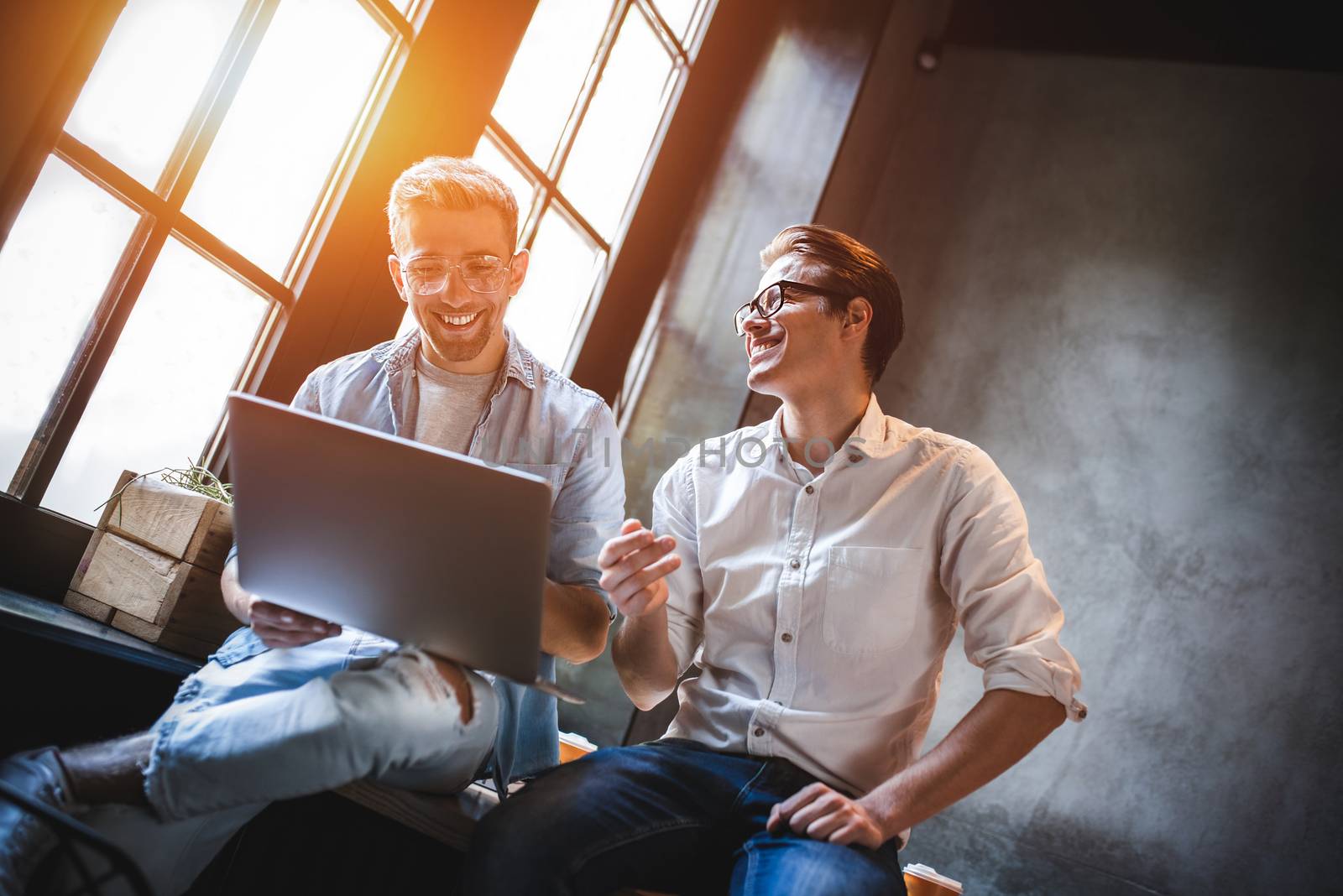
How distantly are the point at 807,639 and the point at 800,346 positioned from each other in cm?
56

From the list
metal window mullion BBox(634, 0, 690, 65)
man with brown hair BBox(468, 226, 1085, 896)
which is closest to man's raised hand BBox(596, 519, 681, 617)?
man with brown hair BBox(468, 226, 1085, 896)

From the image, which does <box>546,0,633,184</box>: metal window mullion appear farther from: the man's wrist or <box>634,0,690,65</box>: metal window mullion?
the man's wrist

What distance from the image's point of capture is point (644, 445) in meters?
3.27

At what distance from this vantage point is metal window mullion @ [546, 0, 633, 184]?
2.87 meters

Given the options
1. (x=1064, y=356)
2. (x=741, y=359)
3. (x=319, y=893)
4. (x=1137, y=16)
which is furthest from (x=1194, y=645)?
(x=319, y=893)

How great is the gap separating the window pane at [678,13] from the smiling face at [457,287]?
5.89ft

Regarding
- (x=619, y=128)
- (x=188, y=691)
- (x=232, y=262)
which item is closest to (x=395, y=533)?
(x=188, y=691)

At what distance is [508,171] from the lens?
103 inches

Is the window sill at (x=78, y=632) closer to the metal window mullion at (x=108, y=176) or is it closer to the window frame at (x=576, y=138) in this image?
the metal window mullion at (x=108, y=176)

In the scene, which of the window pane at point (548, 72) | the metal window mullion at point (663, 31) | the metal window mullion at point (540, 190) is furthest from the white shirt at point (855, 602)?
the metal window mullion at point (663, 31)

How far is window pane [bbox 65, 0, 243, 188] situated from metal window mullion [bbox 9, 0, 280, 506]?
0.02 m

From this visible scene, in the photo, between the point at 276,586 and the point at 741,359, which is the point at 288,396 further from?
the point at 741,359

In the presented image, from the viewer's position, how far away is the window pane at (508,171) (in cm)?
249

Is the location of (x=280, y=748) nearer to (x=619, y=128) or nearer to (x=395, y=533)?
(x=395, y=533)
